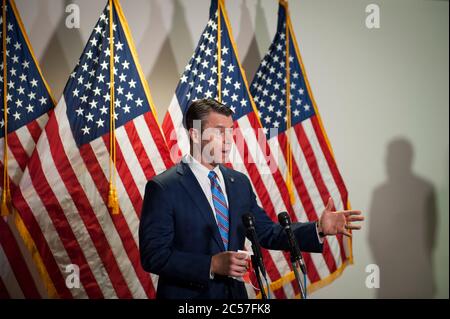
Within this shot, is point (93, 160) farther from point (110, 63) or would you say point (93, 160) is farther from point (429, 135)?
point (429, 135)

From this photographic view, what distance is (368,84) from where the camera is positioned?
3.91 m

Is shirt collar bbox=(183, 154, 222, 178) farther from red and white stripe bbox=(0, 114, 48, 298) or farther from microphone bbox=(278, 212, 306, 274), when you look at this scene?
red and white stripe bbox=(0, 114, 48, 298)

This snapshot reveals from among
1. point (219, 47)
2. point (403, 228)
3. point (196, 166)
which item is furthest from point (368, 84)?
point (196, 166)

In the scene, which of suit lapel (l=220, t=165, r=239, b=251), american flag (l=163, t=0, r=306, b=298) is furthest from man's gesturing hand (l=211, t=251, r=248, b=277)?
american flag (l=163, t=0, r=306, b=298)

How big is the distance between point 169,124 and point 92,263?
1.08 meters

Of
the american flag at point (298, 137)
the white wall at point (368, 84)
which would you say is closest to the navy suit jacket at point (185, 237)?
the american flag at point (298, 137)

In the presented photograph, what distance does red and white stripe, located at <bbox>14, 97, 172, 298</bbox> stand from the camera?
289cm

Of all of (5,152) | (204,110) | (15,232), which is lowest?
(15,232)

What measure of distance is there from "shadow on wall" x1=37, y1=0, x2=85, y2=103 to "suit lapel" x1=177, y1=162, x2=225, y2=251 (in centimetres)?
180

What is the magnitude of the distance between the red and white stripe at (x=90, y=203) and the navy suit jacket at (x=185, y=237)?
0.97 m

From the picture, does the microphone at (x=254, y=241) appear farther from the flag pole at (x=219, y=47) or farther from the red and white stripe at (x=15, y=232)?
the red and white stripe at (x=15, y=232)

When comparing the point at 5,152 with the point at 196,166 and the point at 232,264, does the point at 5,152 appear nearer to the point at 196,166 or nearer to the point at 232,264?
the point at 196,166

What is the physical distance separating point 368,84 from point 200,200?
2.48 metres

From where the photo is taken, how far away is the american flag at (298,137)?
3.44 meters
